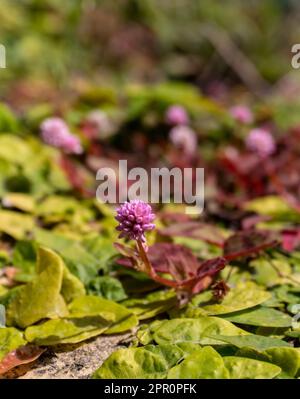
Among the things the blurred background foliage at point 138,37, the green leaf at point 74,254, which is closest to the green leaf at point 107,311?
the green leaf at point 74,254

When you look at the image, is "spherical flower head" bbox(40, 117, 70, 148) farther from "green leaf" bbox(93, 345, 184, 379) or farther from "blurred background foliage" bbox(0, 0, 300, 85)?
"blurred background foliage" bbox(0, 0, 300, 85)

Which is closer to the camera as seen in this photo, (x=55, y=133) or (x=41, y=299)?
(x=41, y=299)

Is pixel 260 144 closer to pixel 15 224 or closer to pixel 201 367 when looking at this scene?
pixel 15 224

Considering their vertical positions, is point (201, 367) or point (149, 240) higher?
point (149, 240)

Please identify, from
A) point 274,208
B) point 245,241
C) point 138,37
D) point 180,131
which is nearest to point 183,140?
point 180,131

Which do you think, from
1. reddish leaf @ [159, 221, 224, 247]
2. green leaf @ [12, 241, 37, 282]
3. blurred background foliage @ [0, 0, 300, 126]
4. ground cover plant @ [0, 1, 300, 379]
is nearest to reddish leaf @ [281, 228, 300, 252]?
ground cover plant @ [0, 1, 300, 379]
